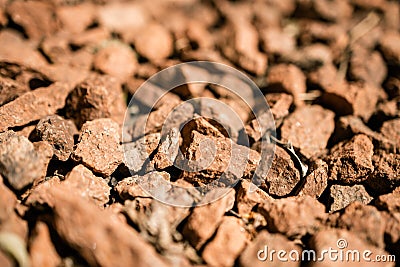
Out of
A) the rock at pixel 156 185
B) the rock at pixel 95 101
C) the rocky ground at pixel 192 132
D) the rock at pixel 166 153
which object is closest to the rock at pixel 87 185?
the rocky ground at pixel 192 132

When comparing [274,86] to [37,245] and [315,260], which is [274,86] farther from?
[37,245]

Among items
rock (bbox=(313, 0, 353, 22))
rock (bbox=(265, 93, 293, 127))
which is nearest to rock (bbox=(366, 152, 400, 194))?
rock (bbox=(265, 93, 293, 127))

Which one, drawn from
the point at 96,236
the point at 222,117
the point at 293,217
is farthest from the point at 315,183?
the point at 96,236

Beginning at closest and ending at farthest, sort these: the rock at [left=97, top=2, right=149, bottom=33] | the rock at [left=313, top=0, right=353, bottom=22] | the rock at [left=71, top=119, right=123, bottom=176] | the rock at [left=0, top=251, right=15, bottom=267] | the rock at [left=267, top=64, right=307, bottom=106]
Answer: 1. the rock at [left=0, top=251, right=15, bottom=267]
2. the rock at [left=71, top=119, right=123, bottom=176]
3. the rock at [left=267, top=64, right=307, bottom=106]
4. the rock at [left=97, top=2, right=149, bottom=33]
5. the rock at [left=313, top=0, right=353, bottom=22]

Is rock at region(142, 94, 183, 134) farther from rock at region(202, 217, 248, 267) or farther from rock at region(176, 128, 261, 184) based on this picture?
rock at region(202, 217, 248, 267)

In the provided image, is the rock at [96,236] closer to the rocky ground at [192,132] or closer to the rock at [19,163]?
the rocky ground at [192,132]

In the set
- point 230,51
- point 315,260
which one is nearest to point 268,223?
point 315,260

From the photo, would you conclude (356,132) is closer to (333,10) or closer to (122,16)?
(333,10)
